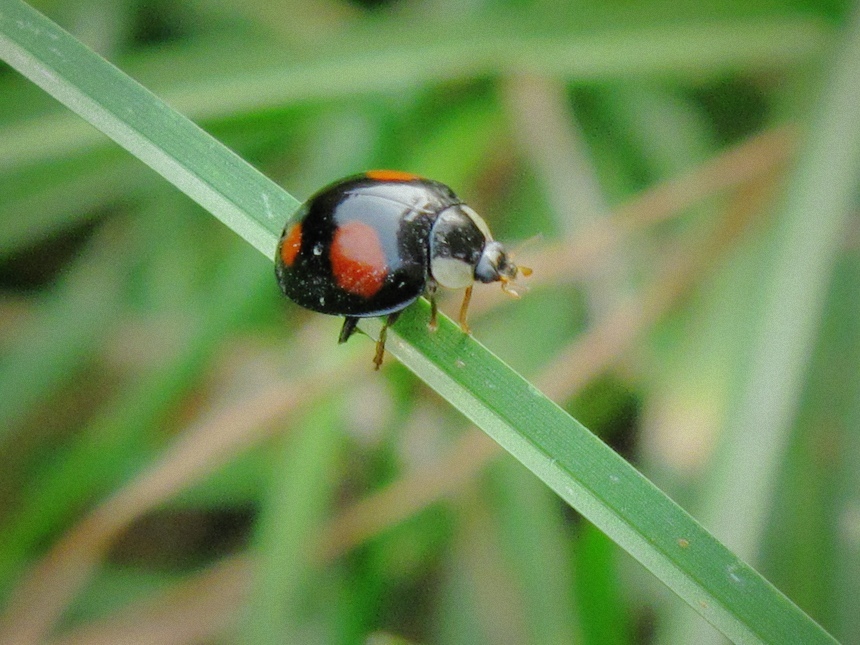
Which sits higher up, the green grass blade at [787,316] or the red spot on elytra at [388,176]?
the red spot on elytra at [388,176]

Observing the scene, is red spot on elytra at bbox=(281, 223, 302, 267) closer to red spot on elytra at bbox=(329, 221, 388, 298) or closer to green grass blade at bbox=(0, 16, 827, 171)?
red spot on elytra at bbox=(329, 221, 388, 298)

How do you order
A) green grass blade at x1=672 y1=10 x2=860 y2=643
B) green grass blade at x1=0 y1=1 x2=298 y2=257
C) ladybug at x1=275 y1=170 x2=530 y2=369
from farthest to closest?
1. green grass blade at x1=672 y1=10 x2=860 y2=643
2. ladybug at x1=275 y1=170 x2=530 y2=369
3. green grass blade at x1=0 y1=1 x2=298 y2=257

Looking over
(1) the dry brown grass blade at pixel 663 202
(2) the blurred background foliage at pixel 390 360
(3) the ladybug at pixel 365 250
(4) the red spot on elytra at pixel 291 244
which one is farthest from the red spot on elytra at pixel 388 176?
(1) the dry brown grass blade at pixel 663 202

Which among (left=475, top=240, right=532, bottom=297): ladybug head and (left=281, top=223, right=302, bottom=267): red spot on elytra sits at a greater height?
(left=281, top=223, right=302, bottom=267): red spot on elytra

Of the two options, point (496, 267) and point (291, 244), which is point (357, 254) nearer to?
point (291, 244)

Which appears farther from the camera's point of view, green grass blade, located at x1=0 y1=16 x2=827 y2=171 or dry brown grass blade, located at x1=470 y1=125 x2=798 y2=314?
dry brown grass blade, located at x1=470 y1=125 x2=798 y2=314

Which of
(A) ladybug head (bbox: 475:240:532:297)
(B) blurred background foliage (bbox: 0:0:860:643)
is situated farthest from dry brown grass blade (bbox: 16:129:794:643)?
(A) ladybug head (bbox: 475:240:532:297)

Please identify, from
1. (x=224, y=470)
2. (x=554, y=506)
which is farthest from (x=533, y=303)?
(x=224, y=470)

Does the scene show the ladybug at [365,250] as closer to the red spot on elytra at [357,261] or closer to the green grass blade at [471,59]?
the red spot on elytra at [357,261]
